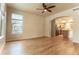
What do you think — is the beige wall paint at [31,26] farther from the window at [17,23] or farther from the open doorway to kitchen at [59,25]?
the open doorway to kitchen at [59,25]

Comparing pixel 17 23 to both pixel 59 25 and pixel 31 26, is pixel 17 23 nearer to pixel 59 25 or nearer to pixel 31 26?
pixel 31 26

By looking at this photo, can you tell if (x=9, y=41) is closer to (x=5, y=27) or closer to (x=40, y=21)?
(x=5, y=27)

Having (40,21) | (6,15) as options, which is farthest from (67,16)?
(6,15)

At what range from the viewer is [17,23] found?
9.20 ft

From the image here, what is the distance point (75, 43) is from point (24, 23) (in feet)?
6.21

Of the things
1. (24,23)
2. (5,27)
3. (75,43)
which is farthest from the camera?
(75,43)

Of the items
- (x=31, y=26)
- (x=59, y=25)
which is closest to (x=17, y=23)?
(x=31, y=26)

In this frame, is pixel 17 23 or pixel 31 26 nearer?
pixel 17 23

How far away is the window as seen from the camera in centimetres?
276

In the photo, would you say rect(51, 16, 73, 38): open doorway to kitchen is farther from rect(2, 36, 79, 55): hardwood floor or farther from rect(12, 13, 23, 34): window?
rect(12, 13, 23, 34): window

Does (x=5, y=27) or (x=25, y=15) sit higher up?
(x=25, y=15)

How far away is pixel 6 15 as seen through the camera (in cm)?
273

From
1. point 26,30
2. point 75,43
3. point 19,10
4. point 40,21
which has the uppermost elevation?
point 19,10

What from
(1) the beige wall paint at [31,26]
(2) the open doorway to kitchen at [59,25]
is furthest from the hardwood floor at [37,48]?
(2) the open doorway to kitchen at [59,25]
